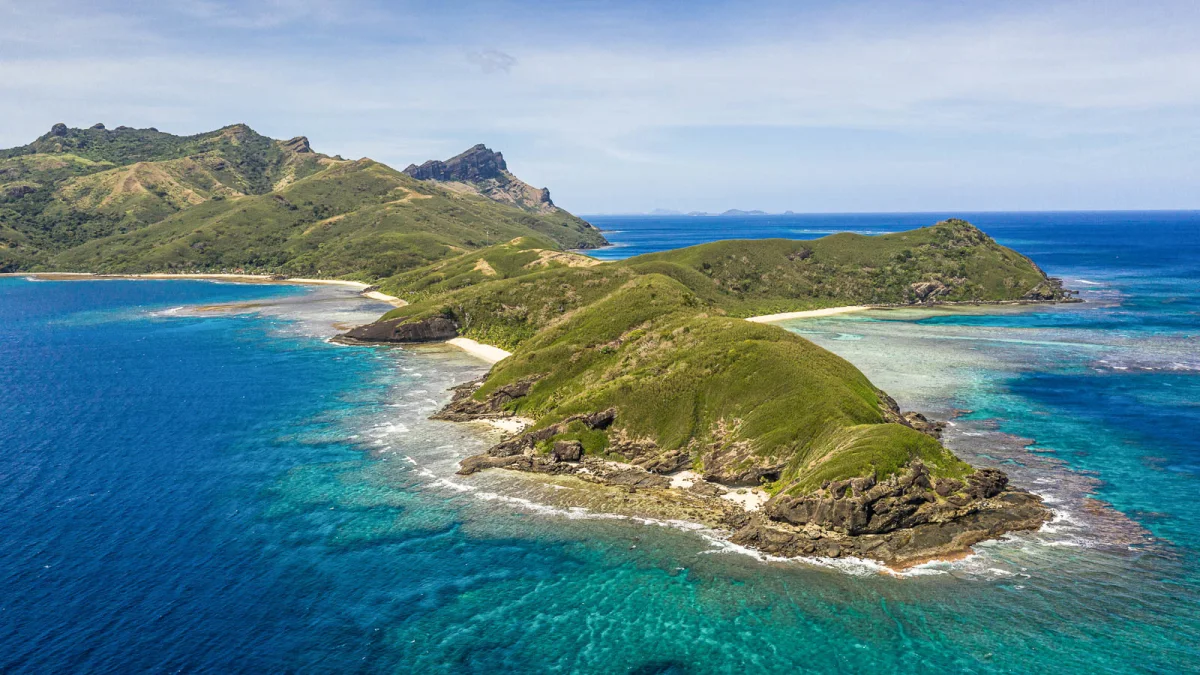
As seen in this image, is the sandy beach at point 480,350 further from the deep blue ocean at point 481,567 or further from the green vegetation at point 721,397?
the deep blue ocean at point 481,567

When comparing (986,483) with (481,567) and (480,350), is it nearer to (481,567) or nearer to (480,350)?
Result: (481,567)

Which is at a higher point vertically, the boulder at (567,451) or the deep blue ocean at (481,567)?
the boulder at (567,451)

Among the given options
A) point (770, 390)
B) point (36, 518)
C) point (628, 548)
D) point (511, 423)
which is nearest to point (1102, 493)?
point (770, 390)

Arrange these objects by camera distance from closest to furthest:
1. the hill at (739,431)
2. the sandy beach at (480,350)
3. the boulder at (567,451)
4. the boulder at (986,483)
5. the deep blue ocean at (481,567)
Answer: the deep blue ocean at (481,567) < the hill at (739,431) < the boulder at (986,483) < the boulder at (567,451) < the sandy beach at (480,350)

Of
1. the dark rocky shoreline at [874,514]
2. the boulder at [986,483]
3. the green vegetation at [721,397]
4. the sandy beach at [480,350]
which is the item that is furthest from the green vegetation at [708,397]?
the sandy beach at [480,350]

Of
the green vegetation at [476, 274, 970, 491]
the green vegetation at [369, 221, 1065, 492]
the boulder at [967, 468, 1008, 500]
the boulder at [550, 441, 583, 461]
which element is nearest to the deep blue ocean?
the boulder at [967, 468, 1008, 500]

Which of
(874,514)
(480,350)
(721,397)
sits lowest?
(874,514)

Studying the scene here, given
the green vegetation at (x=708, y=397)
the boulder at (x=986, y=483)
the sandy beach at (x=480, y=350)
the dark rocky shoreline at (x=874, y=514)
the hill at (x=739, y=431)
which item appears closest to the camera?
the dark rocky shoreline at (x=874, y=514)

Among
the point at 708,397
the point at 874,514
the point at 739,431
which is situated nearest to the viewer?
the point at 874,514

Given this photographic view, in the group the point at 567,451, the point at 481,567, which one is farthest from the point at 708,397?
the point at 481,567

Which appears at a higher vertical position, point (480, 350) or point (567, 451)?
point (480, 350)

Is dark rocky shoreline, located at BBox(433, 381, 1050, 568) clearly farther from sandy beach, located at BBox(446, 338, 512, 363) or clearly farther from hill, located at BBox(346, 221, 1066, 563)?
sandy beach, located at BBox(446, 338, 512, 363)

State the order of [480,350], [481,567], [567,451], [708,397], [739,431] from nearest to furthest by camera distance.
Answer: [481,567], [739,431], [567,451], [708,397], [480,350]
